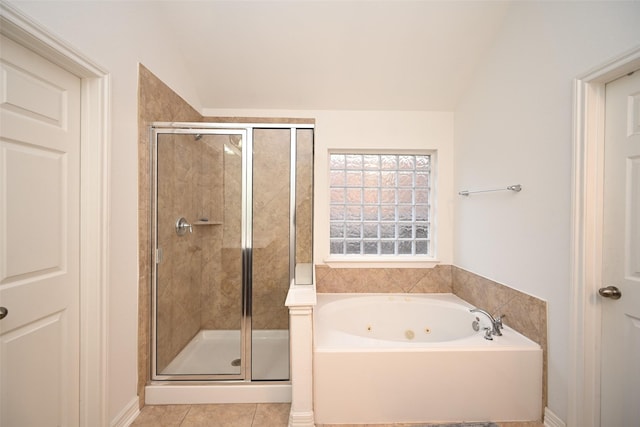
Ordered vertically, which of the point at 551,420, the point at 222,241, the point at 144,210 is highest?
the point at 144,210

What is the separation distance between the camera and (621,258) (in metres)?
1.26

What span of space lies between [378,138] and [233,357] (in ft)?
7.35

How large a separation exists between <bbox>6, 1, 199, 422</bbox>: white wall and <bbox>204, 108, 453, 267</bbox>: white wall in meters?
1.02

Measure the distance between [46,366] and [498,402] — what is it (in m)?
2.34

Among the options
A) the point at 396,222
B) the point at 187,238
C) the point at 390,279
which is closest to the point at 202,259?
the point at 187,238

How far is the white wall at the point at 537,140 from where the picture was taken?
1.36 m

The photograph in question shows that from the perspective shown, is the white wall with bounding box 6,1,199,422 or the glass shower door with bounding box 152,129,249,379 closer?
the white wall with bounding box 6,1,199,422

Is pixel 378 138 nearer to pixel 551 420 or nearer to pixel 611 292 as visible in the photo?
pixel 611 292

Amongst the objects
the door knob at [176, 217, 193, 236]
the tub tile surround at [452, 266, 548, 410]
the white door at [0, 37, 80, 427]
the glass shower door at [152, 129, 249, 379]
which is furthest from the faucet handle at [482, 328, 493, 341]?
the white door at [0, 37, 80, 427]

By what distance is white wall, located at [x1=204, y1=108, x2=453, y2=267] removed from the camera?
2.61 metres

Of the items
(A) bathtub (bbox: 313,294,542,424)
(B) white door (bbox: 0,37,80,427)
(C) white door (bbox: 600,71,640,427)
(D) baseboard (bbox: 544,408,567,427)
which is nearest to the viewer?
(B) white door (bbox: 0,37,80,427)

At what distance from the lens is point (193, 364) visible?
192 centimetres

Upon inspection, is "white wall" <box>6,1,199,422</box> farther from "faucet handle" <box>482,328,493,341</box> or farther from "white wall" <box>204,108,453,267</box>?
"faucet handle" <box>482,328,493,341</box>

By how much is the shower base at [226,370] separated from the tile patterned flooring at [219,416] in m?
0.04
